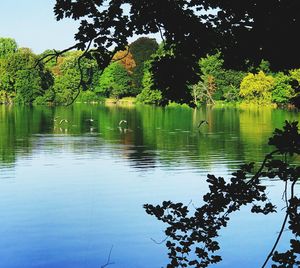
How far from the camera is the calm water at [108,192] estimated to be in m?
12.0

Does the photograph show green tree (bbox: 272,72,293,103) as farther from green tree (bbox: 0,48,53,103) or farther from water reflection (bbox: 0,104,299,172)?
green tree (bbox: 0,48,53,103)

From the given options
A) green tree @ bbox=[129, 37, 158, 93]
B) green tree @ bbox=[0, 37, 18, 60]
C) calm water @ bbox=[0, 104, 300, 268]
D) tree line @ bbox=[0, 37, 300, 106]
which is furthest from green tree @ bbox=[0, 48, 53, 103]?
calm water @ bbox=[0, 104, 300, 268]

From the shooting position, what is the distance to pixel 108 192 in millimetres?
19047

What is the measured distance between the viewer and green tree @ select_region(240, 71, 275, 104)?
7766 cm

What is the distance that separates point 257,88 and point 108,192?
61618mm

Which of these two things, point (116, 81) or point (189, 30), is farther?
point (116, 81)

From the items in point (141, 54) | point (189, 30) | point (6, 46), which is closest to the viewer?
point (189, 30)

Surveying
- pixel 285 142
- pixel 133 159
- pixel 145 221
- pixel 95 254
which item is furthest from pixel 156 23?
pixel 133 159

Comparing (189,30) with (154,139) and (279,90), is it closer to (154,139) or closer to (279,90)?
(154,139)

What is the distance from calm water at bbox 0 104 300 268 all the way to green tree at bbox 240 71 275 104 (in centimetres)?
3856

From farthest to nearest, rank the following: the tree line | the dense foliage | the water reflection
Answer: the dense foliage, the tree line, the water reflection

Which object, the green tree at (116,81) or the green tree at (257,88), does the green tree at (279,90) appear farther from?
the green tree at (116,81)

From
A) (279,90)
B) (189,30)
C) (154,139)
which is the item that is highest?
(279,90)

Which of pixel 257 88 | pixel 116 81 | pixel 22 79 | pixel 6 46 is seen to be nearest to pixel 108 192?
pixel 257 88
